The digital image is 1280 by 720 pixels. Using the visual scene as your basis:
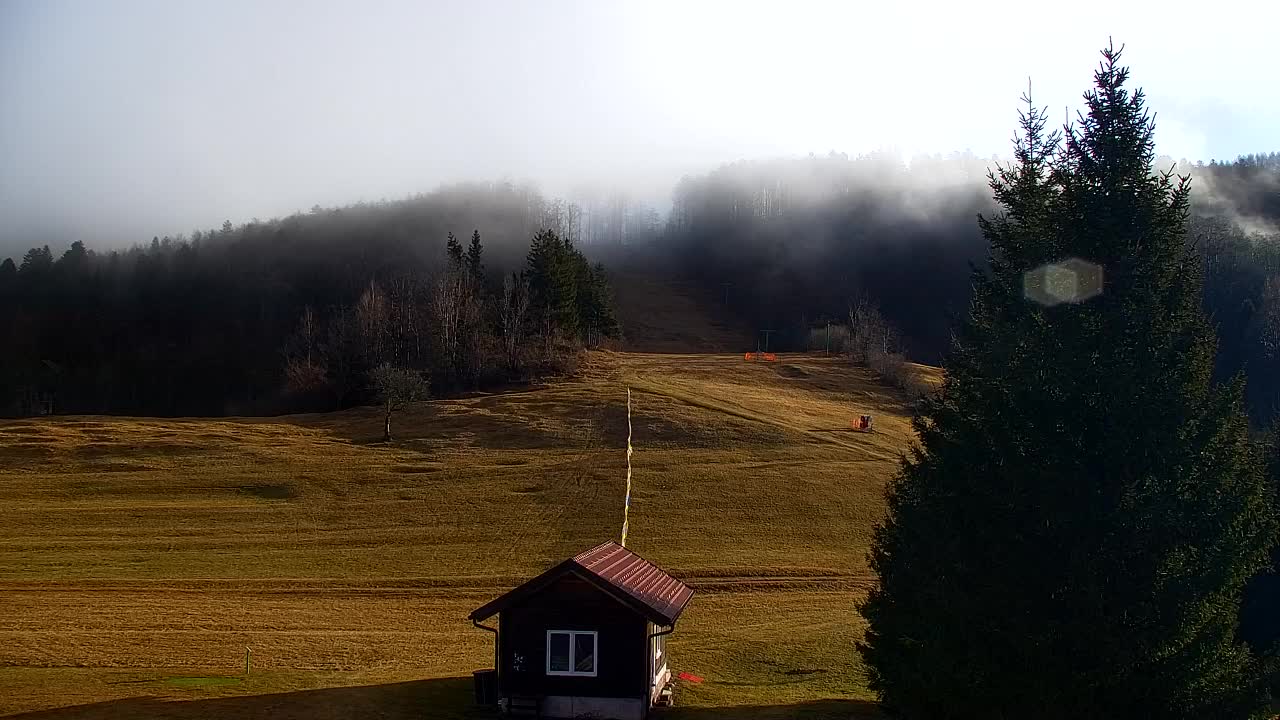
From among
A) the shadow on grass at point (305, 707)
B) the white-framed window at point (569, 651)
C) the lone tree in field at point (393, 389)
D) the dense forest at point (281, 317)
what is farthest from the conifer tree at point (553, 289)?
the white-framed window at point (569, 651)

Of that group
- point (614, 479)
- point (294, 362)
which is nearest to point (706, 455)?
point (614, 479)

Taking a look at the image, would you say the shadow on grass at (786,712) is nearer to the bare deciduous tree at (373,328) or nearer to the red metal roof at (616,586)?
the red metal roof at (616,586)

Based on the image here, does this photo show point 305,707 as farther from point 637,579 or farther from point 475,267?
point 475,267

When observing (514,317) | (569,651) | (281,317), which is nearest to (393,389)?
(514,317)

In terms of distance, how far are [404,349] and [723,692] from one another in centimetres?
8443

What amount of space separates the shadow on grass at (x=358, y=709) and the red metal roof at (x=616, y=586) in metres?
2.58

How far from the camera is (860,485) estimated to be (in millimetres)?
59406

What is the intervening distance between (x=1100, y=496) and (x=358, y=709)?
18743 mm

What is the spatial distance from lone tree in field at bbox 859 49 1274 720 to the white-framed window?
979cm

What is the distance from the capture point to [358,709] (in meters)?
23.8

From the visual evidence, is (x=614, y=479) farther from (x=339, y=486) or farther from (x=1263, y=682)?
(x=1263, y=682)

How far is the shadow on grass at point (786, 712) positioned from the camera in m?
23.8

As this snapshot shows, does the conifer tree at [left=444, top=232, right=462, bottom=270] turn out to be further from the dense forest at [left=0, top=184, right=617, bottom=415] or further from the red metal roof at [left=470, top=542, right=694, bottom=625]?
Answer: the red metal roof at [left=470, top=542, right=694, bottom=625]

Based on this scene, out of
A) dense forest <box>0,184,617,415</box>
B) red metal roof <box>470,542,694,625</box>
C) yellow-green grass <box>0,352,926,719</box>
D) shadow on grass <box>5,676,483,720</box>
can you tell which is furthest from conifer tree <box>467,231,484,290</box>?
shadow on grass <box>5,676,483,720</box>
